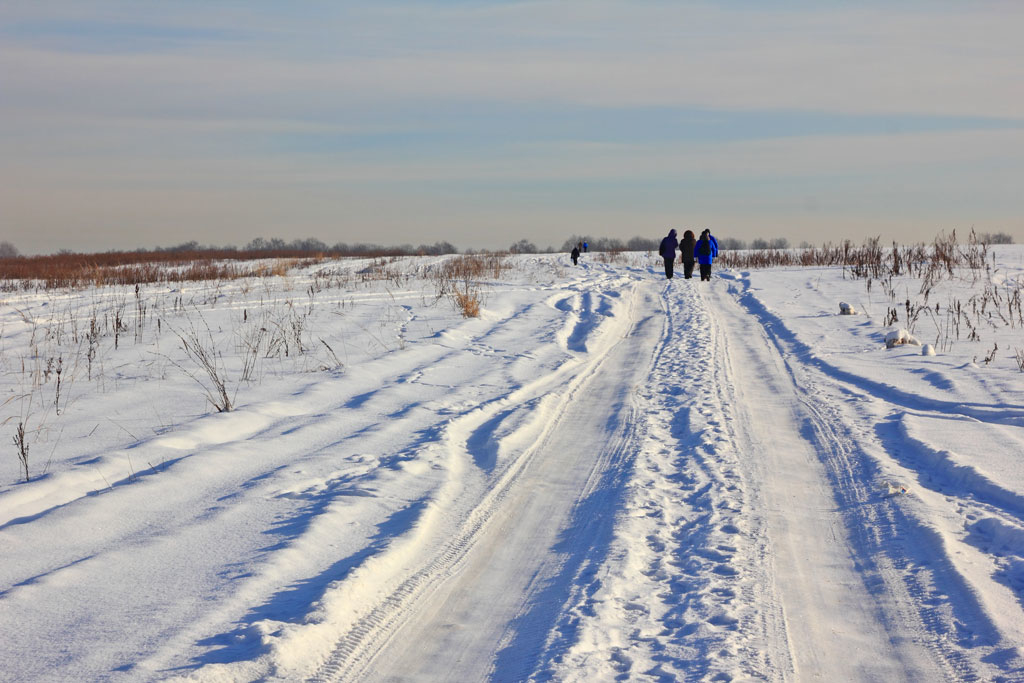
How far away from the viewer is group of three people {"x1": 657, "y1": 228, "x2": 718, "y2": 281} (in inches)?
974

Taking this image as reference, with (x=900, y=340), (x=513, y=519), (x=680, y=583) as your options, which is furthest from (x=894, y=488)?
(x=900, y=340)

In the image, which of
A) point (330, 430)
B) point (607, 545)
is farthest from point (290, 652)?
point (330, 430)

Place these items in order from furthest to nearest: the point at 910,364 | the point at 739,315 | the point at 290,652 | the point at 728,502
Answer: the point at 739,315 < the point at 910,364 < the point at 728,502 < the point at 290,652

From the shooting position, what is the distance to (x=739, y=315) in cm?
1540

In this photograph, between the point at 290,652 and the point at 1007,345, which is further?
the point at 1007,345

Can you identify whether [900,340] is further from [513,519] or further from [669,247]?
[669,247]

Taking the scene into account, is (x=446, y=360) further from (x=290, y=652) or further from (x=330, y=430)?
(x=290, y=652)

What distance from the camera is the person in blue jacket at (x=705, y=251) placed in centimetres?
2464

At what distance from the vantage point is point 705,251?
2475 cm

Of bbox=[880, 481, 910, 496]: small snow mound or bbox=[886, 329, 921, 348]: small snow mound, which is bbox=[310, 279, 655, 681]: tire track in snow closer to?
bbox=[880, 481, 910, 496]: small snow mound

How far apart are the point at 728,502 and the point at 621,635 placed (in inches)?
68.1

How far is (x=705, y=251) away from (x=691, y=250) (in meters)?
1.23

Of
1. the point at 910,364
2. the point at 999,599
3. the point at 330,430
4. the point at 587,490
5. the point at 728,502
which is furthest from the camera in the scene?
the point at 910,364

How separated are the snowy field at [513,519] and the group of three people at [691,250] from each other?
15215 mm
